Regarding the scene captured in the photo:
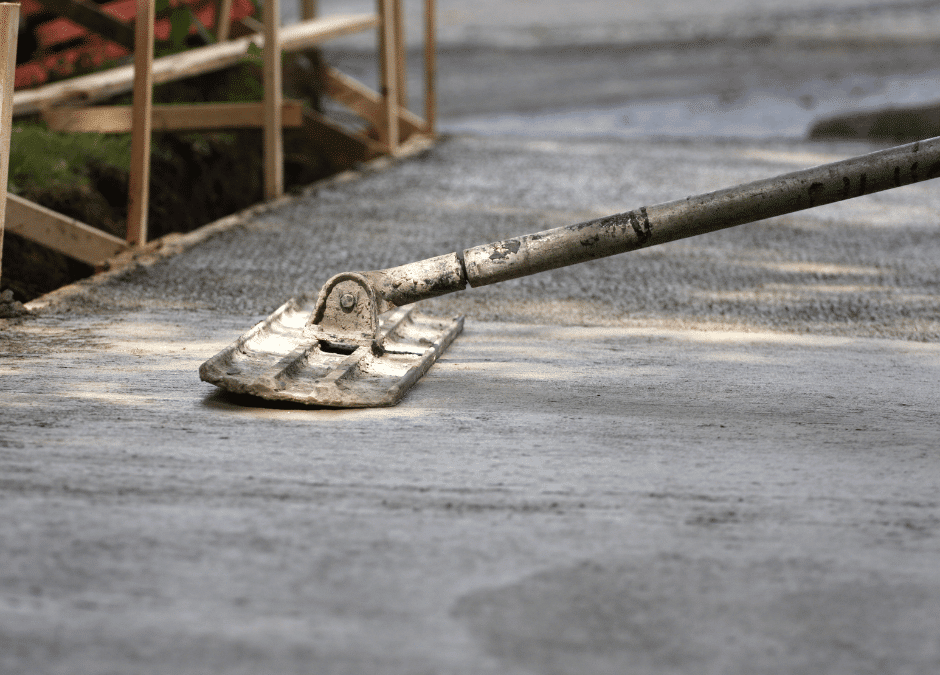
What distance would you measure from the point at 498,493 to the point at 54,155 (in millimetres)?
4017

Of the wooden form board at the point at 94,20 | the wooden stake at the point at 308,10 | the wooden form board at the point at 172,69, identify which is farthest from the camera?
the wooden stake at the point at 308,10

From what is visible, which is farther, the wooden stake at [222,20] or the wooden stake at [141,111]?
the wooden stake at [222,20]

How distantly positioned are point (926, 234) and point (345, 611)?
4.23 meters

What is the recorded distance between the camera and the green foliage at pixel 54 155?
4.72 m

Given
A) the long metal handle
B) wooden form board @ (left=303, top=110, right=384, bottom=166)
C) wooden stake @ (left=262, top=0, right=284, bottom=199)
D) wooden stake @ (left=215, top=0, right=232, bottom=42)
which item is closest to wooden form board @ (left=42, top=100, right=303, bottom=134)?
wooden stake @ (left=262, top=0, right=284, bottom=199)

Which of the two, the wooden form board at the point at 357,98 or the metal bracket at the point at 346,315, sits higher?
the wooden form board at the point at 357,98

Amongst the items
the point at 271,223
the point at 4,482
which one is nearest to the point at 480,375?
the point at 4,482

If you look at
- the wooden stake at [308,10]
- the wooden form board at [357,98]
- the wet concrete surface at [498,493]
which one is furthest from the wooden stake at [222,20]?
the wet concrete surface at [498,493]

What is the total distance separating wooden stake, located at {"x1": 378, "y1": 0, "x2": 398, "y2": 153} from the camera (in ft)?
22.4

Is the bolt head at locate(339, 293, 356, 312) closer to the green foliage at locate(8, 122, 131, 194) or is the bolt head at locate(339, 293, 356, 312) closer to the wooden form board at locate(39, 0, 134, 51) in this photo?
the green foliage at locate(8, 122, 131, 194)

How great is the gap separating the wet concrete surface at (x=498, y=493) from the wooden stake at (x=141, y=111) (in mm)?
383

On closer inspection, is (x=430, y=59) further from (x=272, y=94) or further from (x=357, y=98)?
(x=272, y=94)

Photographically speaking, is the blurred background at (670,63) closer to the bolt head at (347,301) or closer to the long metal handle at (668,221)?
the long metal handle at (668,221)

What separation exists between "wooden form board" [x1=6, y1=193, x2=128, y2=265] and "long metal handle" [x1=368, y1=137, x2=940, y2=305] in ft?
5.71
